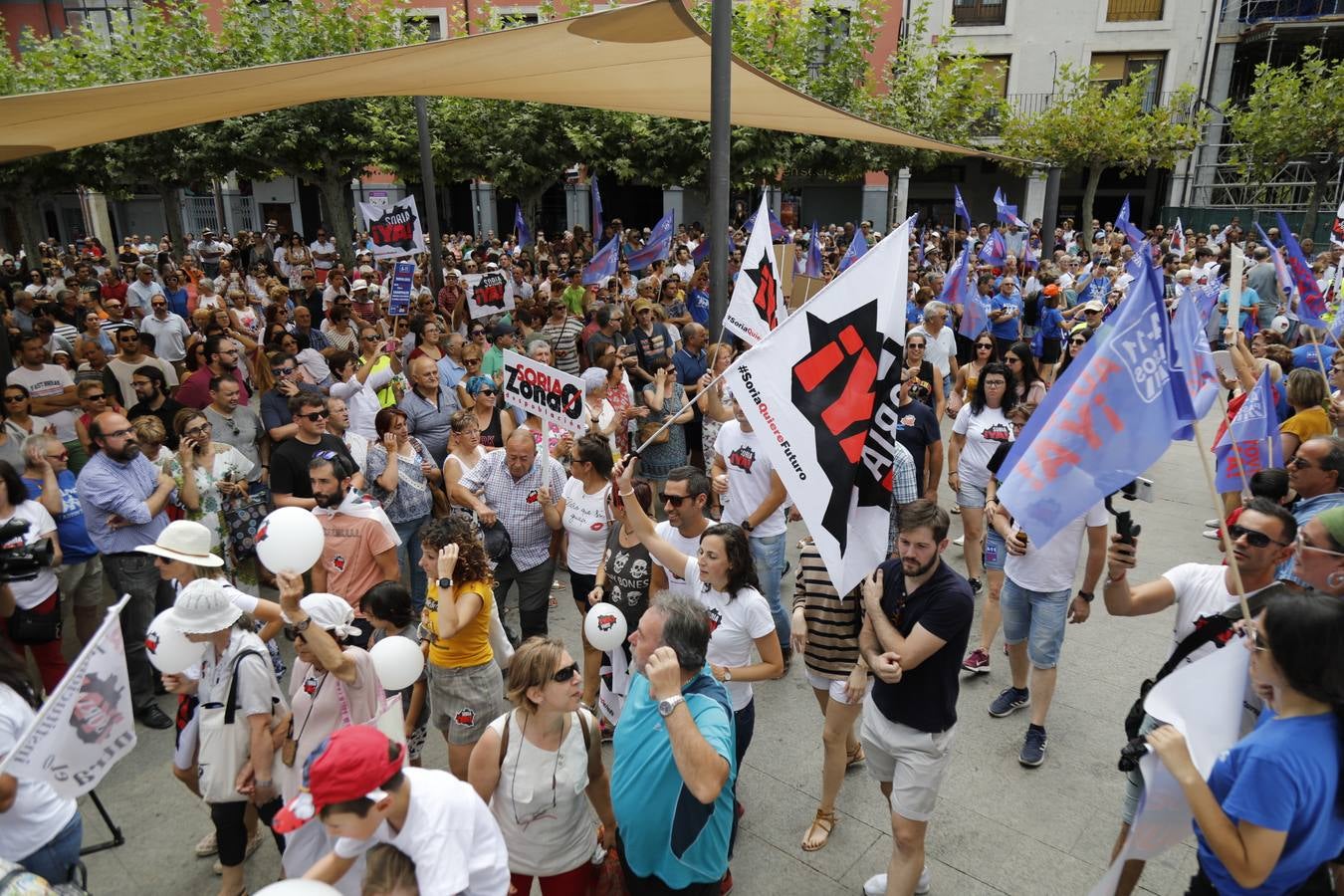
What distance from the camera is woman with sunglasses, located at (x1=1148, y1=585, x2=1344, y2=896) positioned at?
228 cm

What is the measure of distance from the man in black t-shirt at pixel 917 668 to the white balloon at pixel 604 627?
109 centimetres

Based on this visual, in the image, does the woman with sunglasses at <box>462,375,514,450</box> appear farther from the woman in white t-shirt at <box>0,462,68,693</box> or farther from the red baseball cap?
the red baseball cap

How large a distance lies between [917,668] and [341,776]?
2213 mm

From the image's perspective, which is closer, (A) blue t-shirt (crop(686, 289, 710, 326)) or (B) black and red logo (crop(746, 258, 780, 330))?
(B) black and red logo (crop(746, 258, 780, 330))

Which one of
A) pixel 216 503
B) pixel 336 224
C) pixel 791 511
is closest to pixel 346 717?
pixel 216 503

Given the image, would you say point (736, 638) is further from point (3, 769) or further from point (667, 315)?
point (667, 315)

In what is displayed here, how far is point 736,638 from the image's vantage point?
12.6ft

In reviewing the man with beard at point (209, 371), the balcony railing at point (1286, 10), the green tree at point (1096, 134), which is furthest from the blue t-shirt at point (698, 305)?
the balcony railing at point (1286, 10)

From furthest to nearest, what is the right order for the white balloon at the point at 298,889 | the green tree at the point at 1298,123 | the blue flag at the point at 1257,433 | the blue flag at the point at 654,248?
the green tree at the point at 1298,123
the blue flag at the point at 654,248
the blue flag at the point at 1257,433
the white balloon at the point at 298,889

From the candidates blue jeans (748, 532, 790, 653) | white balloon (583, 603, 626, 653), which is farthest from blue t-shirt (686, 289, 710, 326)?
white balloon (583, 603, 626, 653)

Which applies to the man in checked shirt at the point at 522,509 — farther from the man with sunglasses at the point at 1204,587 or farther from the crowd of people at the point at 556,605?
the man with sunglasses at the point at 1204,587

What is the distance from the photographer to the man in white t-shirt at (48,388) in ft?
22.2

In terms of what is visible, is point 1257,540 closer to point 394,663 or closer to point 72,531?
point 394,663

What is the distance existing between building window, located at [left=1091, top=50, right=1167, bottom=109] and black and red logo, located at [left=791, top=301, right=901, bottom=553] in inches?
1228
